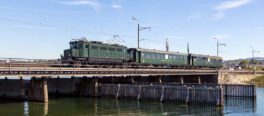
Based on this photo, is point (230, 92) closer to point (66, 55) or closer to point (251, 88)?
point (251, 88)

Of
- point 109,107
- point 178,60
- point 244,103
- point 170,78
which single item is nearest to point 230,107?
point 244,103

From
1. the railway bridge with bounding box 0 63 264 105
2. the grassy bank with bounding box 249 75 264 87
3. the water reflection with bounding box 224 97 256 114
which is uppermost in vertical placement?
the railway bridge with bounding box 0 63 264 105

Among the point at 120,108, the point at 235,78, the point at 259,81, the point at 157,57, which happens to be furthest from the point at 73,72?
the point at 259,81

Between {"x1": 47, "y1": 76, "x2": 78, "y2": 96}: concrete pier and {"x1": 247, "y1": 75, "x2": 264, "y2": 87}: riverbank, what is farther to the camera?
{"x1": 247, "y1": 75, "x2": 264, "y2": 87}: riverbank

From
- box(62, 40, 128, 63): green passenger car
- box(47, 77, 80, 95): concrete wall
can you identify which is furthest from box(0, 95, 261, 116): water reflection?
box(47, 77, 80, 95): concrete wall

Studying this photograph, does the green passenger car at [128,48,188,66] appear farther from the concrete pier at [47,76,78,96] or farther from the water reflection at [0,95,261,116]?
the water reflection at [0,95,261,116]

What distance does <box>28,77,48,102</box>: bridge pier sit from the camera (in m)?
46.0

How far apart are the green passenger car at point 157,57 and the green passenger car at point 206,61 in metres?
3.38

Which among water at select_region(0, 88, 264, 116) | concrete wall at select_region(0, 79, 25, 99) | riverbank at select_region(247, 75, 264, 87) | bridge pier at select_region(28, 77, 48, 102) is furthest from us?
riverbank at select_region(247, 75, 264, 87)

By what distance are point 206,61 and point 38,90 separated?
5229 cm

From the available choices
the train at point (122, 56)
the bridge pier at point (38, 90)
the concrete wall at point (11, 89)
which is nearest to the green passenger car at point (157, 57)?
the train at point (122, 56)

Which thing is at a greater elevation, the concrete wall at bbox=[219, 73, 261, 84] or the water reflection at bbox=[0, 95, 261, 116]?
the concrete wall at bbox=[219, 73, 261, 84]

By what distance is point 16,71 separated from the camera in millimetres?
40844

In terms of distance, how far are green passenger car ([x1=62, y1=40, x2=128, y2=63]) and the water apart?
700 cm
